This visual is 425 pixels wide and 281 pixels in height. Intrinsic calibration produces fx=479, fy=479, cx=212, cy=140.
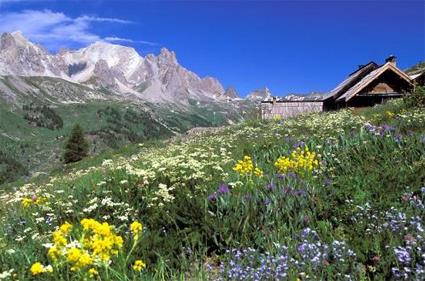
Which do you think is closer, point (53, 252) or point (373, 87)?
point (53, 252)

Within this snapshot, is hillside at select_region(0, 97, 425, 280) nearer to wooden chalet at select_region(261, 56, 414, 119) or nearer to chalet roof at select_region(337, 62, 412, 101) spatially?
chalet roof at select_region(337, 62, 412, 101)

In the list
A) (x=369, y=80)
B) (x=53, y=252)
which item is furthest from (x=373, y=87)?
(x=53, y=252)

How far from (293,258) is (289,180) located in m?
2.57

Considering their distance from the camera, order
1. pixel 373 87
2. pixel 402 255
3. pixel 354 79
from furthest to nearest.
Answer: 1. pixel 354 79
2. pixel 373 87
3. pixel 402 255

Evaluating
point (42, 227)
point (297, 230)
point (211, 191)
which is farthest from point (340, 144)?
point (42, 227)

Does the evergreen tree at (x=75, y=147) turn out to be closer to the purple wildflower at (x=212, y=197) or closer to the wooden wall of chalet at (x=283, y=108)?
the wooden wall of chalet at (x=283, y=108)

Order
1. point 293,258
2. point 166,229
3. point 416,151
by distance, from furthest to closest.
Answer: point 416,151, point 166,229, point 293,258

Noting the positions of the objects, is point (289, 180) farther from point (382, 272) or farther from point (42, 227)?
point (42, 227)

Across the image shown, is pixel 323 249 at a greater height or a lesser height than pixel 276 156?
lesser

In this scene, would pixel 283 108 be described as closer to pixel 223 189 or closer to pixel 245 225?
pixel 223 189

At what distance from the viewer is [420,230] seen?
210 inches

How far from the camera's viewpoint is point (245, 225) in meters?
6.61

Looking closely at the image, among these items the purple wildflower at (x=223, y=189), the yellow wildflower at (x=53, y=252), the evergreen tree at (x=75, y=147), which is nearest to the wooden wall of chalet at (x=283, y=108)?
the purple wildflower at (x=223, y=189)

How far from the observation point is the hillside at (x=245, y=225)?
5133 mm
